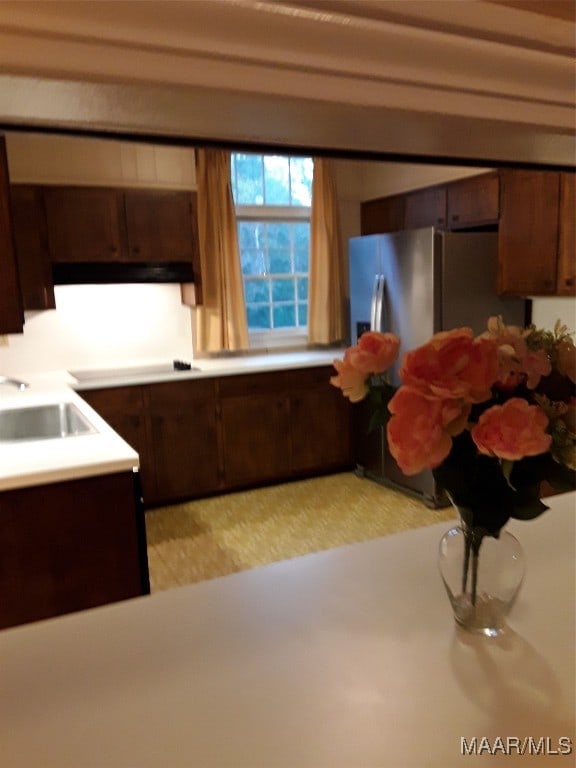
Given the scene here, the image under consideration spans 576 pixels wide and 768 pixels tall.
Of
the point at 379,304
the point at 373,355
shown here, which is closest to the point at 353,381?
the point at 373,355

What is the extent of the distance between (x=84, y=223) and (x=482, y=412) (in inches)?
136

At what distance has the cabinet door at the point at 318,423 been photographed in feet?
13.7

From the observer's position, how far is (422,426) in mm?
749

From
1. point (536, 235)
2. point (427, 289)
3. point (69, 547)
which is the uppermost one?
point (536, 235)

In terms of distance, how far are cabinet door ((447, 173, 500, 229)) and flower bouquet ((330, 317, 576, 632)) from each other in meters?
3.08

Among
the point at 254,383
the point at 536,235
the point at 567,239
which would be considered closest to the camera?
the point at 567,239

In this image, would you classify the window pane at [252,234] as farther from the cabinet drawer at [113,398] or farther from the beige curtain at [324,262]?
the cabinet drawer at [113,398]

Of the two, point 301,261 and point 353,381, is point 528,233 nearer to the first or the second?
point 301,261

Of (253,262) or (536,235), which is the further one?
(253,262)

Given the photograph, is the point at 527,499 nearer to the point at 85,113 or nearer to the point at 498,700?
the point at 498,700

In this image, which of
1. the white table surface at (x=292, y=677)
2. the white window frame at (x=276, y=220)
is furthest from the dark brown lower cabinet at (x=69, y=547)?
the white window frame at (x=276, y=220)

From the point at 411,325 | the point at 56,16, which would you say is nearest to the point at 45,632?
the point at 56,16

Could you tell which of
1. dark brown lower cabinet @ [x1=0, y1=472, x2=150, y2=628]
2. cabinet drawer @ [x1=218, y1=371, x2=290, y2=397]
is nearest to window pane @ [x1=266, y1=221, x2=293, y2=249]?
cabinet drawer @ [x1=218, y1=371, x2=290, y2=397]

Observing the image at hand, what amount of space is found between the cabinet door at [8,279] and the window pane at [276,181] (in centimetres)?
260
